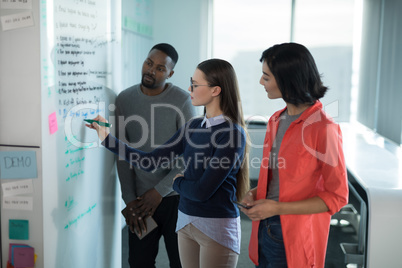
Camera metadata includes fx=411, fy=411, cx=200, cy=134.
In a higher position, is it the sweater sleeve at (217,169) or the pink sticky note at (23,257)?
the sweater sleeve at (217,169)

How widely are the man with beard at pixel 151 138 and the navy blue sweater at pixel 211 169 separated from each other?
1.38 ft

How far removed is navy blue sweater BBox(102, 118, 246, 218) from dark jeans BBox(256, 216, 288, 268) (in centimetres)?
21

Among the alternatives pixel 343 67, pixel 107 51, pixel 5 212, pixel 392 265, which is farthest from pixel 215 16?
pixel 5 212

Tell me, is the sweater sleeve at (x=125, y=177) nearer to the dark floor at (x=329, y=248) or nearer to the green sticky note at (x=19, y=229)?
the green sticky note at (x=19, y=229)

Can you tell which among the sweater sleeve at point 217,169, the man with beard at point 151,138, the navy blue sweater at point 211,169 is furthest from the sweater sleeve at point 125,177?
the sweater sleeve at point 217,169

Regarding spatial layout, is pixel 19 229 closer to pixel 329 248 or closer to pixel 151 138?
pixel 151 138

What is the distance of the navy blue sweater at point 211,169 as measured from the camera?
5.16 feet

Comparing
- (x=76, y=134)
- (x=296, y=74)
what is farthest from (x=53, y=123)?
(x=296, y=74)

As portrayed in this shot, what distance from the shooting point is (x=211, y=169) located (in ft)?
5.12

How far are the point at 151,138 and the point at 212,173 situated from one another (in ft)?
2.34

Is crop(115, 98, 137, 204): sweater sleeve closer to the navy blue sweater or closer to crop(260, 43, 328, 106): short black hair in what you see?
the navy blue sweater

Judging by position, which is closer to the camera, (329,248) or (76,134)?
(76,134)

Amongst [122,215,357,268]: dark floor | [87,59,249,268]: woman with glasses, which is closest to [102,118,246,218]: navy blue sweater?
[87,59,249,268]: woman with glasses

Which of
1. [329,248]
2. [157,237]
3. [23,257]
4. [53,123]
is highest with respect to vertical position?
[53,123]
